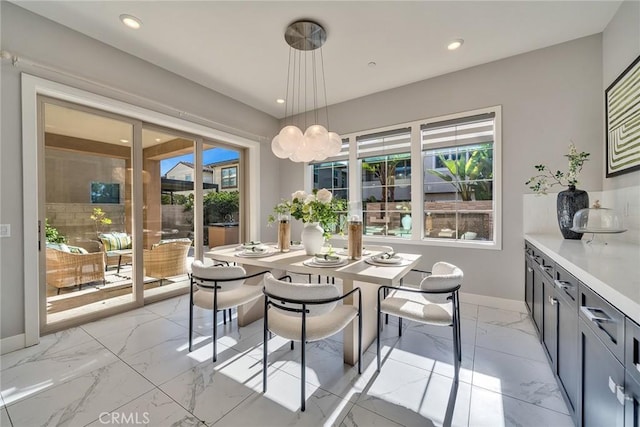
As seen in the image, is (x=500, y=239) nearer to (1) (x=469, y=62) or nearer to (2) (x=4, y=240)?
(1) (x=469, y=62)

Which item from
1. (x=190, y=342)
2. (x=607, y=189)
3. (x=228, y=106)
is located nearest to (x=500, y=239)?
(x=607, y=189)

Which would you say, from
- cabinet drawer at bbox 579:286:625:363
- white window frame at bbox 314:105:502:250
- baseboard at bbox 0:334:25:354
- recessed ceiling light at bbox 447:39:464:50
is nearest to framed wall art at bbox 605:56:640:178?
white window frame at bbox 314:105:502:250

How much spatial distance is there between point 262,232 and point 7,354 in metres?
3.07

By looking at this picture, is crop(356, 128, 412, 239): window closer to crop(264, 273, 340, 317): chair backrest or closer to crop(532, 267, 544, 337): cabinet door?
crop(532, 267, 544, 337): cabinet door

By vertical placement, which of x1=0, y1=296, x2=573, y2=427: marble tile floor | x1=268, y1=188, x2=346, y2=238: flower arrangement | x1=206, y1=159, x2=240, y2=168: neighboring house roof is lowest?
x1=0, y1=296, x2=573, y2=427: marble tile floor

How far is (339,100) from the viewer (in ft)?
13.9

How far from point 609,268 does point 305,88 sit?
3645 mm

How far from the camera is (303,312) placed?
5.28ft

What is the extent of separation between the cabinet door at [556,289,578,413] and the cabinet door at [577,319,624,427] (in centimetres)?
10

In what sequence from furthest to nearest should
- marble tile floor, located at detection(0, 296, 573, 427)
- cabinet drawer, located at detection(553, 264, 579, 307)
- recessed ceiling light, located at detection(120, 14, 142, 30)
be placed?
recessed ceiling light, located at detection(120, 14, 142, 30) < marble tile floor, located at detection(0, 296, 573, 427) < cabinet drawer, located at detection(553, 264, 579, 307)

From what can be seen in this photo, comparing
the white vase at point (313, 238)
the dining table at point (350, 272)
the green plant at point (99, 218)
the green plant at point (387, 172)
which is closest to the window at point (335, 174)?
the green plant at point (387, 172)

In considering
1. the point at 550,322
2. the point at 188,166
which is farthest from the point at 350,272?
the point at 188,166

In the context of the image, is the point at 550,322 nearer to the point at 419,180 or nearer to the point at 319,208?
the point at 319,208

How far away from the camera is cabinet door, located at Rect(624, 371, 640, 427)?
0.84 metres
